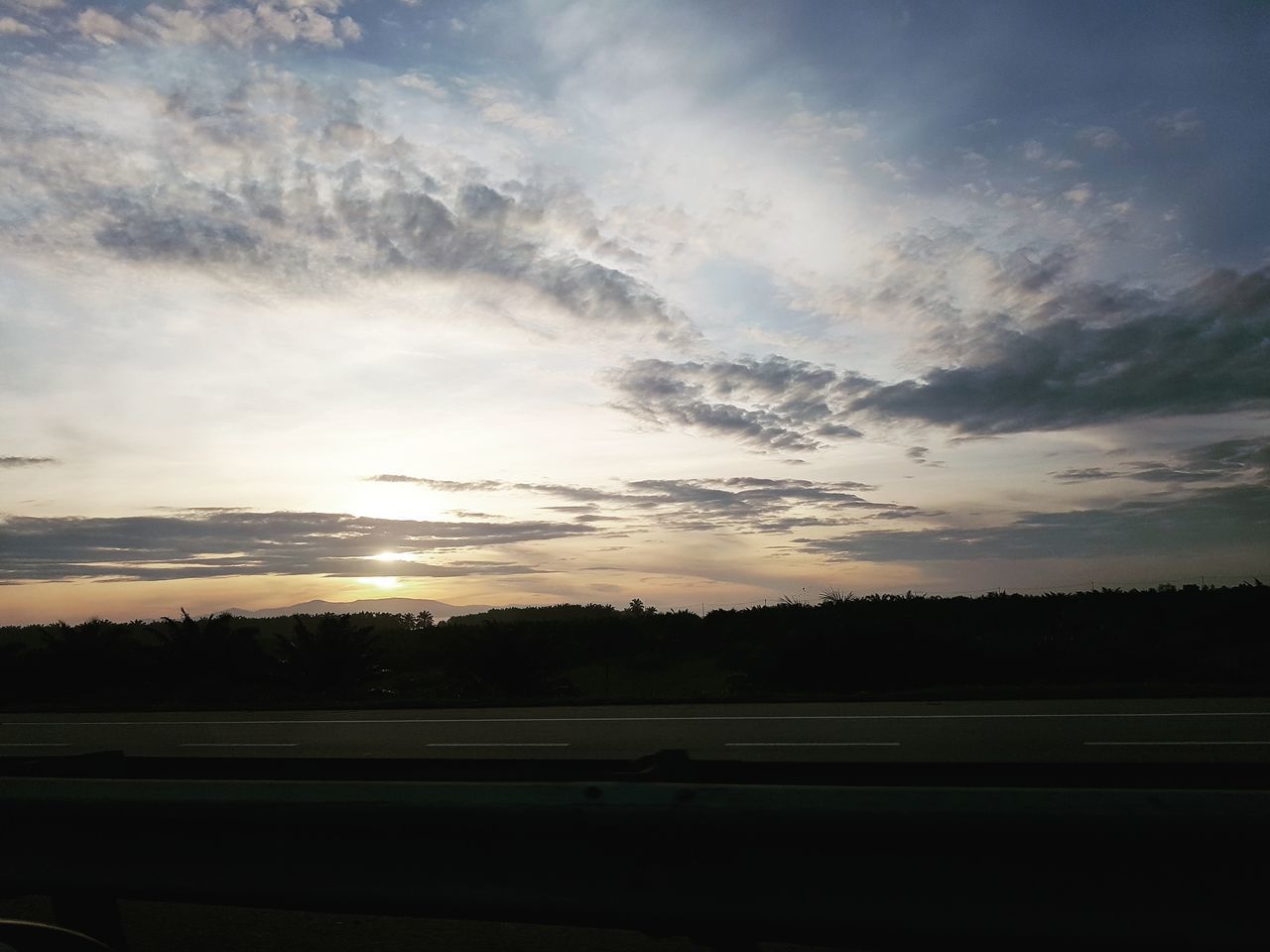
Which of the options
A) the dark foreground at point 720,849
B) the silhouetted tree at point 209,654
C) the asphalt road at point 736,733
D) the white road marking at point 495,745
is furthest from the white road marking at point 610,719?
the dark foreground at point 720,849

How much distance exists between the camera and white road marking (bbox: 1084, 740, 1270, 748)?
10.5m

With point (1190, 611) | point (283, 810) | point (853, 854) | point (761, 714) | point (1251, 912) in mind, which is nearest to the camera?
point (1251, 912)

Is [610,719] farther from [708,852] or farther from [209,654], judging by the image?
[209,654]

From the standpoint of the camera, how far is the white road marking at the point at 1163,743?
10.5 metres

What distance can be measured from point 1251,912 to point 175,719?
17759 millimetres

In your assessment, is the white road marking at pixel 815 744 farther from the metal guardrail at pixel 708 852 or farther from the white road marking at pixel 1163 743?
the metal guardrail at pixel 708 852

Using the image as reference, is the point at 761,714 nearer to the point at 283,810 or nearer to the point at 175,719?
the point at 175,719

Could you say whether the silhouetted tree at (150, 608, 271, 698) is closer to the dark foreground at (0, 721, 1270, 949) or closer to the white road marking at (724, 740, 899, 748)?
the white road marking at (724, 740, 899, 748)

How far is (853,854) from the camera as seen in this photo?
245 cm

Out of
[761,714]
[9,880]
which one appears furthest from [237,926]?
[761,714]

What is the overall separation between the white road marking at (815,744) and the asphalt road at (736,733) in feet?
0.05

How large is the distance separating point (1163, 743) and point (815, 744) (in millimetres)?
3847

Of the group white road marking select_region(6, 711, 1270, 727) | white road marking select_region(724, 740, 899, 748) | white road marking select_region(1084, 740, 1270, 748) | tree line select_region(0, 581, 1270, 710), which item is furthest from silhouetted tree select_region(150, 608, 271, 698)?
white road marking select_region(1084, 740, 1270, 748)

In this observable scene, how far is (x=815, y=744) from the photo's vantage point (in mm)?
11344
